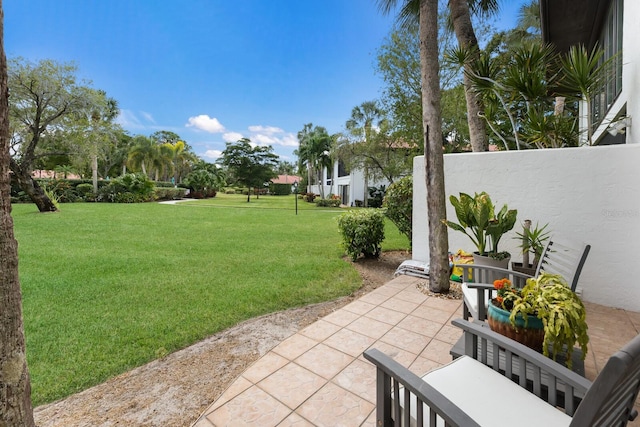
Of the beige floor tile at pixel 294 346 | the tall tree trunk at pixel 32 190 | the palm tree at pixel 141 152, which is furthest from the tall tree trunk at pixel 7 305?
the palm tree at pixel 141 152

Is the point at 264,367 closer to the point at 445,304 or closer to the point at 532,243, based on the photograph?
the point at 445,304

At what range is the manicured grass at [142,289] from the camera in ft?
9.30

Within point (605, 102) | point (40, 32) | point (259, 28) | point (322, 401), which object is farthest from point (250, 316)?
point (259, 28)

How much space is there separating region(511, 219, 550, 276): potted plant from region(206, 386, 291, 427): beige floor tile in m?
3.57

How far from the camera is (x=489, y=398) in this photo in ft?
4.51

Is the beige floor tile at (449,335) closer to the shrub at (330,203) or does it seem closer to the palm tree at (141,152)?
the shrub at (330,203)

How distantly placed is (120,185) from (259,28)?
53.1 ft

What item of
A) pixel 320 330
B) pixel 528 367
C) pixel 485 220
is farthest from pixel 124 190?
pixel 528 367

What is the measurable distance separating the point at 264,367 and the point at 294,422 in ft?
2.23

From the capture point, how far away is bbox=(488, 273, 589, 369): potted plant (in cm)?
146

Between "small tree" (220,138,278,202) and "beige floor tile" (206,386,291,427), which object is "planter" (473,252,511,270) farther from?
"small tree" (220,138,278,202)

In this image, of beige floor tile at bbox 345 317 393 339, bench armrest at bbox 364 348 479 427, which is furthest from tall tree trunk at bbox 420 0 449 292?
bench armrest at bbox 364 348 479 427

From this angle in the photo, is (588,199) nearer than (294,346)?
No

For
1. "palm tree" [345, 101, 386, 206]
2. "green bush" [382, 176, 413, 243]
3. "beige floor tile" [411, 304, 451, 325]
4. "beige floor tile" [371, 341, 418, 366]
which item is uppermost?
"palm tree" [345, 101, 386, 206]
